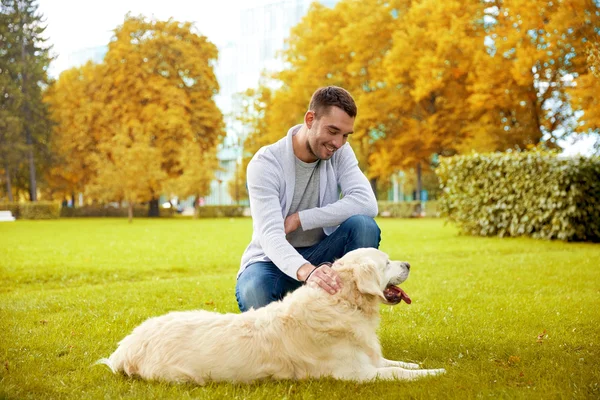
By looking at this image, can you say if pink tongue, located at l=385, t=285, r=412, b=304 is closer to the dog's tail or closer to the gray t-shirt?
the gray t-shirt

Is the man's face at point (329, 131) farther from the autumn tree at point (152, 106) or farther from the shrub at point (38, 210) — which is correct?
the shrub at point (38, 210)

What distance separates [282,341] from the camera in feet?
13.9

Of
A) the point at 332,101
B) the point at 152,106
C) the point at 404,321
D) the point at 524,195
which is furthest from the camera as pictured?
the point at 152,106

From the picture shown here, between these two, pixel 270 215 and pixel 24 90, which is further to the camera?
pixel 24 90

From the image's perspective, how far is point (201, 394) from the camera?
3932 millimetres

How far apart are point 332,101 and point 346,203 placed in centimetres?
102

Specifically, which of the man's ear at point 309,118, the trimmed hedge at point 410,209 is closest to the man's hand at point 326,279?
the man's ear at point 309,118

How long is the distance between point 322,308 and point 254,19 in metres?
83.2

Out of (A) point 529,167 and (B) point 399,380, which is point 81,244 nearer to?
(A) point 529,167

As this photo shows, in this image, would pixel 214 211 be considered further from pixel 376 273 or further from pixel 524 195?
pixel 376 273

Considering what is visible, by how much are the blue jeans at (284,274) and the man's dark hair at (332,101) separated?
Answer: 42.0 inches

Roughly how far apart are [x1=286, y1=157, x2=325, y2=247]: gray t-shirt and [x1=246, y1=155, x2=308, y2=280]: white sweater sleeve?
212 mm

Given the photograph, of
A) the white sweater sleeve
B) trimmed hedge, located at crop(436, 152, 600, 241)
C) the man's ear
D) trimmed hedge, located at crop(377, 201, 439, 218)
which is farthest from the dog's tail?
trimmed hedge, located at crop(377, 201, 439, 218)

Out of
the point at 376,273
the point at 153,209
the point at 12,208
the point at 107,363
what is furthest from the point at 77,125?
the point at 376,273
